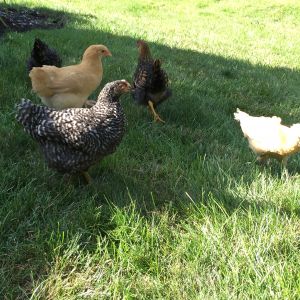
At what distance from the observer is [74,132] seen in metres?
3.24

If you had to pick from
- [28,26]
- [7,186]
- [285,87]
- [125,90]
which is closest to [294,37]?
[285,87]

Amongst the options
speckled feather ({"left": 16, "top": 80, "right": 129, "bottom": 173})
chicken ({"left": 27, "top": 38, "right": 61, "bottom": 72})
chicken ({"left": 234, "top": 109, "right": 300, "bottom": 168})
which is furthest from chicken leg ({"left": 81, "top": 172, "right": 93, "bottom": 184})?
chicken ({"left": 27, "top": 38, "right": 61, "bottom": 72})

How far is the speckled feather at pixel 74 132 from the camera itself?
3250 mm

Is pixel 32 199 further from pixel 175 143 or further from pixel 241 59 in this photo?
pixel 241 59

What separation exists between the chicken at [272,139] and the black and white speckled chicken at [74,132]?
1.48 meters

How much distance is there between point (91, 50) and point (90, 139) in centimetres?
207

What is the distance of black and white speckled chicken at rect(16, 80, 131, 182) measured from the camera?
3250 millimetres

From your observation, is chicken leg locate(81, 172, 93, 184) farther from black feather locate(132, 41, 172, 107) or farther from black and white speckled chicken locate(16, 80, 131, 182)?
black feather locate(132, 41, 172, 107)

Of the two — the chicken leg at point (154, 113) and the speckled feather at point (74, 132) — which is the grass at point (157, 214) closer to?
the chicken leg at point (154, 113)

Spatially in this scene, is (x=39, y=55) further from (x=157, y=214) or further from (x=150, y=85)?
(x=157, y=214)

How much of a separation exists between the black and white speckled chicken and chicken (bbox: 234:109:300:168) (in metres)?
1.48

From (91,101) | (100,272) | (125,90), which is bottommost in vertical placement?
(100,272)

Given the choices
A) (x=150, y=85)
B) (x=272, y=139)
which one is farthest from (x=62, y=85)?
(x=272, y=139)

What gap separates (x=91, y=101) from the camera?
5.15 m
